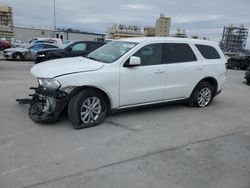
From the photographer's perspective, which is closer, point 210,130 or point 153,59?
point 210,130

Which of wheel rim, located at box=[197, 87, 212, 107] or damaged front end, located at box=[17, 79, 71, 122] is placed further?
wheel rim, located at box=[197, 87, 212, 107]

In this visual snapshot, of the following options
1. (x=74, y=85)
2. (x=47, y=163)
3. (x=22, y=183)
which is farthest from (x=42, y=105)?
(x=22, y=183)

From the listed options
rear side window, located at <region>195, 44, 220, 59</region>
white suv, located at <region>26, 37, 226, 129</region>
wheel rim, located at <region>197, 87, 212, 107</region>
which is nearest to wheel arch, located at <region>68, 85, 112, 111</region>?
white suv, located at <region>26, 37, 226, 129</region>

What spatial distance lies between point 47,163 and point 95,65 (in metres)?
2.12

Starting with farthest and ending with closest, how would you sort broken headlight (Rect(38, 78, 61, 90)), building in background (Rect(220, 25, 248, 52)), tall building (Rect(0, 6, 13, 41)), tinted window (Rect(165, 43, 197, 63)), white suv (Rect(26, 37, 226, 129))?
tall building (Rect(0, 6, 13, 41)) < building in background (Rect(220, 25, 248, 52)) < tinted window (Rect(165, 43, 197, 63)) < white suv (Rect(26, 37, 226, 129)) < broken headlight (Rect(38, 78, 61, 90))

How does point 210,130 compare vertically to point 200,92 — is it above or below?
below

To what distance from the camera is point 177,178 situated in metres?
3.17

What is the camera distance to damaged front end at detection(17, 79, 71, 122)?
4.42m

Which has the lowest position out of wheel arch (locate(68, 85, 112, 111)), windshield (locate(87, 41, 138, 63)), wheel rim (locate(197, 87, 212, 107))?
wheel rim (locate(197, 87, 212, 107))

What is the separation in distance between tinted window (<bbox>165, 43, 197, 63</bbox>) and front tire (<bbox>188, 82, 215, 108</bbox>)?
2.67 feet

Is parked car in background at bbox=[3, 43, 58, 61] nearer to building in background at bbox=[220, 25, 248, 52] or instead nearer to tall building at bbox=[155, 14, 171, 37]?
building in background at bbox=[220, 25, 248, 52]

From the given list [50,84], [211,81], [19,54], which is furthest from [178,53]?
[19,54]

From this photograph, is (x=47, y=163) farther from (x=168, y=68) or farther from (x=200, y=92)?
(x=200, y=92)

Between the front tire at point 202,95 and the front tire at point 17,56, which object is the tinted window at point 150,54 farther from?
the front tire at point 17,56
